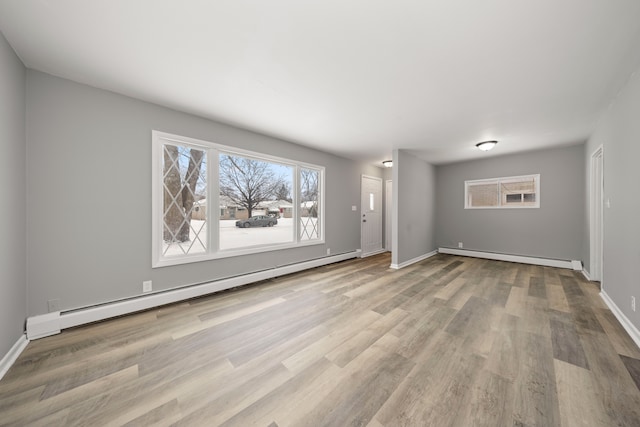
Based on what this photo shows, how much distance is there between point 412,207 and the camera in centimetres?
533

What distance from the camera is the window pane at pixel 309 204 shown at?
466 cm

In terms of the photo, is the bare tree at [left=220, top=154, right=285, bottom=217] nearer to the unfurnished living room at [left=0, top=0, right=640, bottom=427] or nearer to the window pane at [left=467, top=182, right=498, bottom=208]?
the unfurnished living room at [left=0, top=0, right=640, bottom=427]

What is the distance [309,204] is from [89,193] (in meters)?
3.26

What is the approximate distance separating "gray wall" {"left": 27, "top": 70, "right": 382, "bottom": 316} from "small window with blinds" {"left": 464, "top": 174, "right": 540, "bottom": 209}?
20.5 ft

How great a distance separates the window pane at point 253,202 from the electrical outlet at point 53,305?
5.46ft

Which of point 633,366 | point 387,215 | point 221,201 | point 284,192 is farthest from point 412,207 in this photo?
point 221,201

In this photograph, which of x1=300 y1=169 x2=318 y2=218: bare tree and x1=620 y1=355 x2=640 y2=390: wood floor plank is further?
x1=300 y1=169 x2=318 y2=218: bare tree

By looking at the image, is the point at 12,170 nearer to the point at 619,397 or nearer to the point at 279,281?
the point at 279,281

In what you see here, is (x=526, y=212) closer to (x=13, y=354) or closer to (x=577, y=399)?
(x=577, y=399)

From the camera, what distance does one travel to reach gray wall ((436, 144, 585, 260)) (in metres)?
4.58

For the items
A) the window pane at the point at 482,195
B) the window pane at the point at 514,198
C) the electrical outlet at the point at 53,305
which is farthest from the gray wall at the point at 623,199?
the electrical outlet at the point at 53,305

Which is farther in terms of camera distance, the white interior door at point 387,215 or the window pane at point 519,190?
the white interior door at point 387,215

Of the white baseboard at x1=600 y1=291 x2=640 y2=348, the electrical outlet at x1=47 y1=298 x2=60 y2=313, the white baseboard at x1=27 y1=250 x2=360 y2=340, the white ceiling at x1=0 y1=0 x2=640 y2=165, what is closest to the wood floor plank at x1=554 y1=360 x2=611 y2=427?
the white baseboard at x1=600 y1=291 x2=640 y2=348

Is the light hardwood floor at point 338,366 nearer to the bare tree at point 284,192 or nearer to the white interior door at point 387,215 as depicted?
the bare tree at point 284,192
